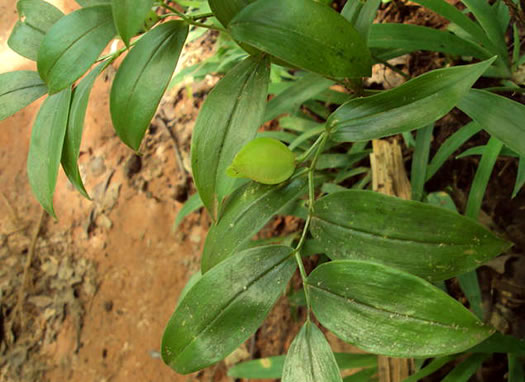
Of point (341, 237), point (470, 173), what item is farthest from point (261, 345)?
point (341, 237)

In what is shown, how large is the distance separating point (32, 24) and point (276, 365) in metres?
0.91

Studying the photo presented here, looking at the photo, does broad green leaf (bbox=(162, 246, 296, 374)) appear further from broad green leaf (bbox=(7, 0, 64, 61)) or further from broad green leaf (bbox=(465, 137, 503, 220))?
broad green leaf (bbox=(465, 137, 503, 220))

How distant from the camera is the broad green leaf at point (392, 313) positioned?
458 mm

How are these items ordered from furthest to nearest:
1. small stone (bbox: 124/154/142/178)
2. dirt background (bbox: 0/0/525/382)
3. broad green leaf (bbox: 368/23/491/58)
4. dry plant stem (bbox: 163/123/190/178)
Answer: small stone (bbox: 124/154/142/178)
dry plant stem (bbox: 163/123/190/178)
dirt background (bbox: 0/0/525/382)
broad green leaf (bbox: 368/23/491/58)

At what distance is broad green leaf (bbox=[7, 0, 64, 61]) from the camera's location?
655mm

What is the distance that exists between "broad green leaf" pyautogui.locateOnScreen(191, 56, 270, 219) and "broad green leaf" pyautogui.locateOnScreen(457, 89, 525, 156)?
1.13 feet

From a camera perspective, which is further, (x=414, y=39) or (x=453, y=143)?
(x=453, y=143)

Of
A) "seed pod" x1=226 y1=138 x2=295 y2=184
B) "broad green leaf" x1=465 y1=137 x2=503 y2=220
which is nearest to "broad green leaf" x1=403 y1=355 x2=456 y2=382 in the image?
"broad green leaf" x1=465 y1=137 x2=503 y2=220

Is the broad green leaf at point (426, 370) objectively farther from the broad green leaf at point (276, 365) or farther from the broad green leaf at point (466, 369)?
the broad green leaf at point (276, 365)

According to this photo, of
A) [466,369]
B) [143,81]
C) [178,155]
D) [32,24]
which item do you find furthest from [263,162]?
[178,155]

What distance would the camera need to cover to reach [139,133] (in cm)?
56

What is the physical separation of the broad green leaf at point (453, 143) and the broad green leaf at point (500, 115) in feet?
0.93

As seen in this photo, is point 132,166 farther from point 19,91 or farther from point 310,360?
point 310,360

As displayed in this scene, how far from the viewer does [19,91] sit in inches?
25.5
